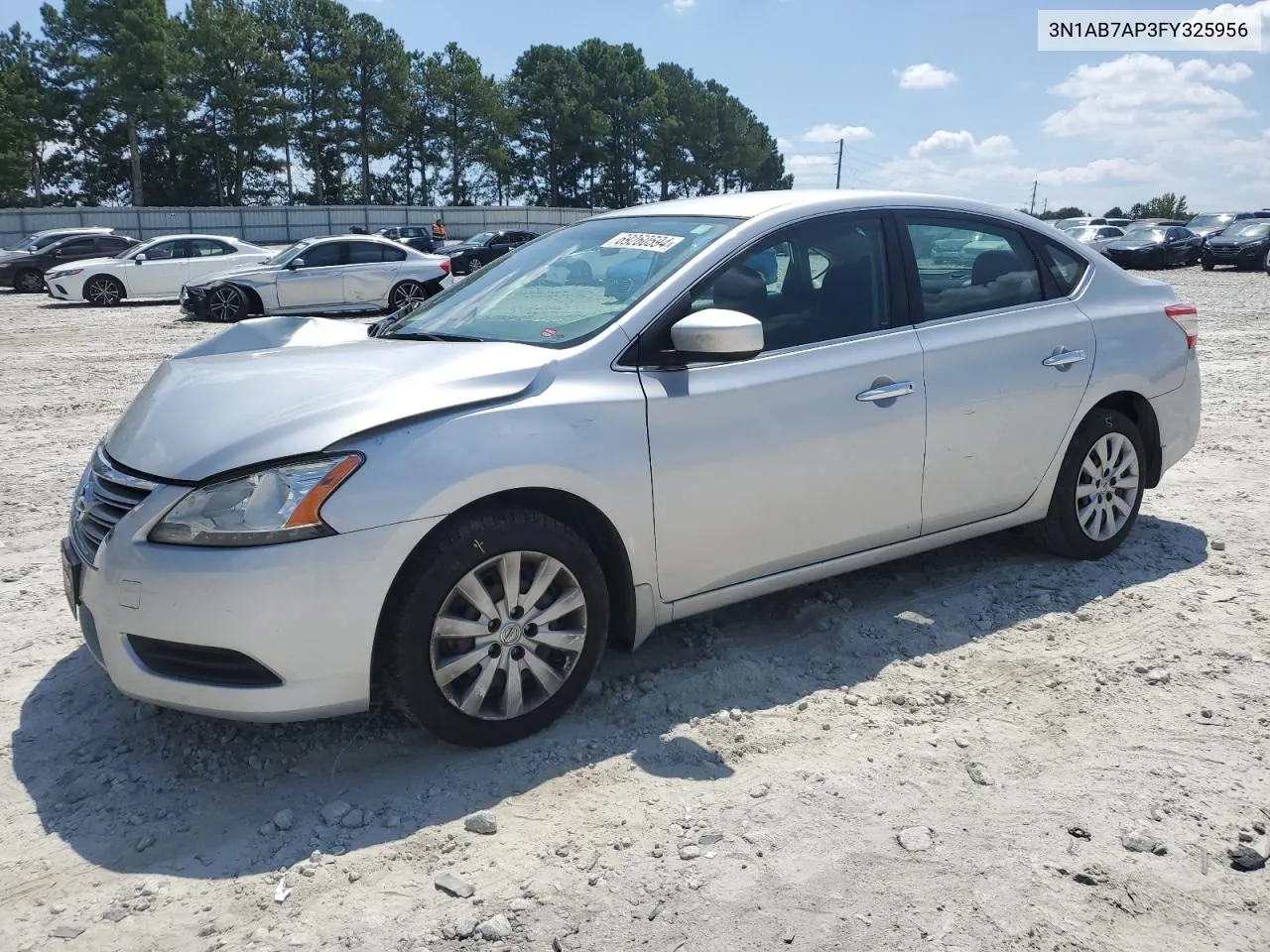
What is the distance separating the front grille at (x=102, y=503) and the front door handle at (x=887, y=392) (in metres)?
2.45

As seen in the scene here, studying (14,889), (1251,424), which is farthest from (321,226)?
(14,889)

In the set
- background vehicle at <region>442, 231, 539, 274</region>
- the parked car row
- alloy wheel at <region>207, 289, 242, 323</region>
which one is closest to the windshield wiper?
alloy wheel at <region>207, 289, 242, 323</region>

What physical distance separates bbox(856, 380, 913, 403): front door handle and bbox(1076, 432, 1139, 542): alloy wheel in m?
1.24

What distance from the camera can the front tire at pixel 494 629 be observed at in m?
3.00

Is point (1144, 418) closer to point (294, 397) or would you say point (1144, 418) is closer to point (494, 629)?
point (494, 629)

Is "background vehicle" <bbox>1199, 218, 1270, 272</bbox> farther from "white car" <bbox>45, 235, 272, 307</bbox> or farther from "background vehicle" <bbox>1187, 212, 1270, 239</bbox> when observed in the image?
"white car" <bbox>45, 235, 272, 307</bbox>

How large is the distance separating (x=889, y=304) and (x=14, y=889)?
345cm

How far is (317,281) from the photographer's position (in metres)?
17.6

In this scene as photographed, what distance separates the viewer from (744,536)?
3.62 m

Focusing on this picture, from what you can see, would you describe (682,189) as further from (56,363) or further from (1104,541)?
(1104,541)

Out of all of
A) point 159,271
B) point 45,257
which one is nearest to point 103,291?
point 159,271

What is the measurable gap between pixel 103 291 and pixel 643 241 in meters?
20.4

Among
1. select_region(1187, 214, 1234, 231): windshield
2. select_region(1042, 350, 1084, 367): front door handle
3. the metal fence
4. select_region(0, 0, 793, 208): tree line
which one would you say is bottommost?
select_region(1042, 350, 1084, 367): front door handle

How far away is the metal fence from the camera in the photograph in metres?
38.6
